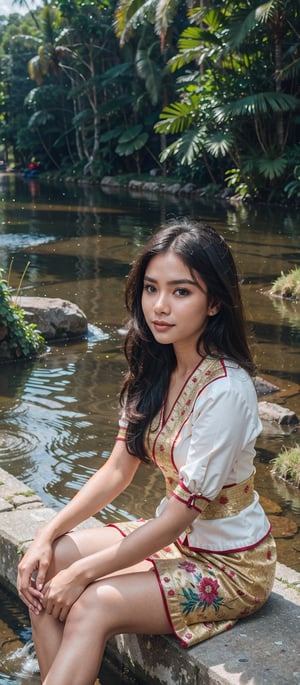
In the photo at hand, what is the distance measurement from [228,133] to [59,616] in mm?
17683

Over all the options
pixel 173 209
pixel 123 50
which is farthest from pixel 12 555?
pixel 123 50

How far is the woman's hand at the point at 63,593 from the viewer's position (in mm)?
2369

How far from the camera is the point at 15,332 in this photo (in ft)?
24.0

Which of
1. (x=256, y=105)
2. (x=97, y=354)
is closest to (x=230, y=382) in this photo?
(x=97, y=354)

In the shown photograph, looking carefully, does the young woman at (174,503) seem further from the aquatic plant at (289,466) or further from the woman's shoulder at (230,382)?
the aquatic plant at (289,466)

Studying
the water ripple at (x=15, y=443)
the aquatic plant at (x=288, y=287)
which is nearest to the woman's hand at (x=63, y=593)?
the water ripple at (x=15, y=443)

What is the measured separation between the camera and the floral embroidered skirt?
7.87ft

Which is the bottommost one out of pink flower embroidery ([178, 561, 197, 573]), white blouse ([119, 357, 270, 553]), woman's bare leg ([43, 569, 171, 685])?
woman's bare leg ([43, 569, 171, 685])

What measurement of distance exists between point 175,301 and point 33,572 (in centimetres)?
84

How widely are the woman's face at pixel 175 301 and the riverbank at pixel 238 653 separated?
2.66ft

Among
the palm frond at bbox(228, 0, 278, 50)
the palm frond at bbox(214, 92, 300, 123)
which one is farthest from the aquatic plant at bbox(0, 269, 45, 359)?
the palm frond at bbox(214, 92, 300, 123)

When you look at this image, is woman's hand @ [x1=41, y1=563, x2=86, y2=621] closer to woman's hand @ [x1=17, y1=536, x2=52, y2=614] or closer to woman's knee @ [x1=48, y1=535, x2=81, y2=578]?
woman's hand @ [x1=17, y1=536, x2=52, y2=614]

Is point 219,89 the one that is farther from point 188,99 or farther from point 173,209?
point 173,209

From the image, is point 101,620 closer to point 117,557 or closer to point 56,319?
point 117,557
